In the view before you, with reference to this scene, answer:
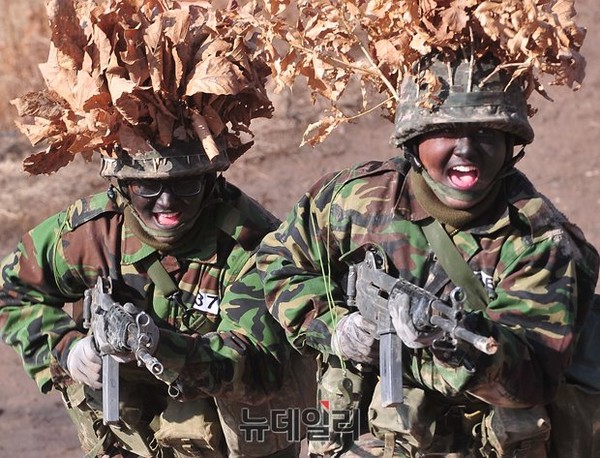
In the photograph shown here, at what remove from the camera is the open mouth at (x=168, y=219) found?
767 cm

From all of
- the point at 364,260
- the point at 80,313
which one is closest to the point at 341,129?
the point at 80,313

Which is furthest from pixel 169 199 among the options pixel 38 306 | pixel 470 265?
pixel 470 265

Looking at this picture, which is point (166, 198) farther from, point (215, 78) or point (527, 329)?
point (527, 329)

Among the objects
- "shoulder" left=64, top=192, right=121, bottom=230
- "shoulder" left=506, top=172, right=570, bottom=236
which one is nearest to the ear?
"shoulder" left=506, top=172, right=570, bottom=236

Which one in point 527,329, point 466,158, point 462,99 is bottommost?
point 527,329

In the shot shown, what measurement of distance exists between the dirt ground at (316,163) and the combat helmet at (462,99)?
6.00 meters

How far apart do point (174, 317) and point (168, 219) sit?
0.45 metres

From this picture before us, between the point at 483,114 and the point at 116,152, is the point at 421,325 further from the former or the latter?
the point at 116,152

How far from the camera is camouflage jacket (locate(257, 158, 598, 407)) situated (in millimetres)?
6746

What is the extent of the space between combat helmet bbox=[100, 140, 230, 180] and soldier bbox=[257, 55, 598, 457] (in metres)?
0.56

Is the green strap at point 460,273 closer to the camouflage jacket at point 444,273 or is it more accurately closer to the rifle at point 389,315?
the camouflage jacket at point 444,273

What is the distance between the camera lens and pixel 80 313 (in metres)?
8.18

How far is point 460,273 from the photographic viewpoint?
6914 mm

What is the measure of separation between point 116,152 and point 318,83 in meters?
1.02
